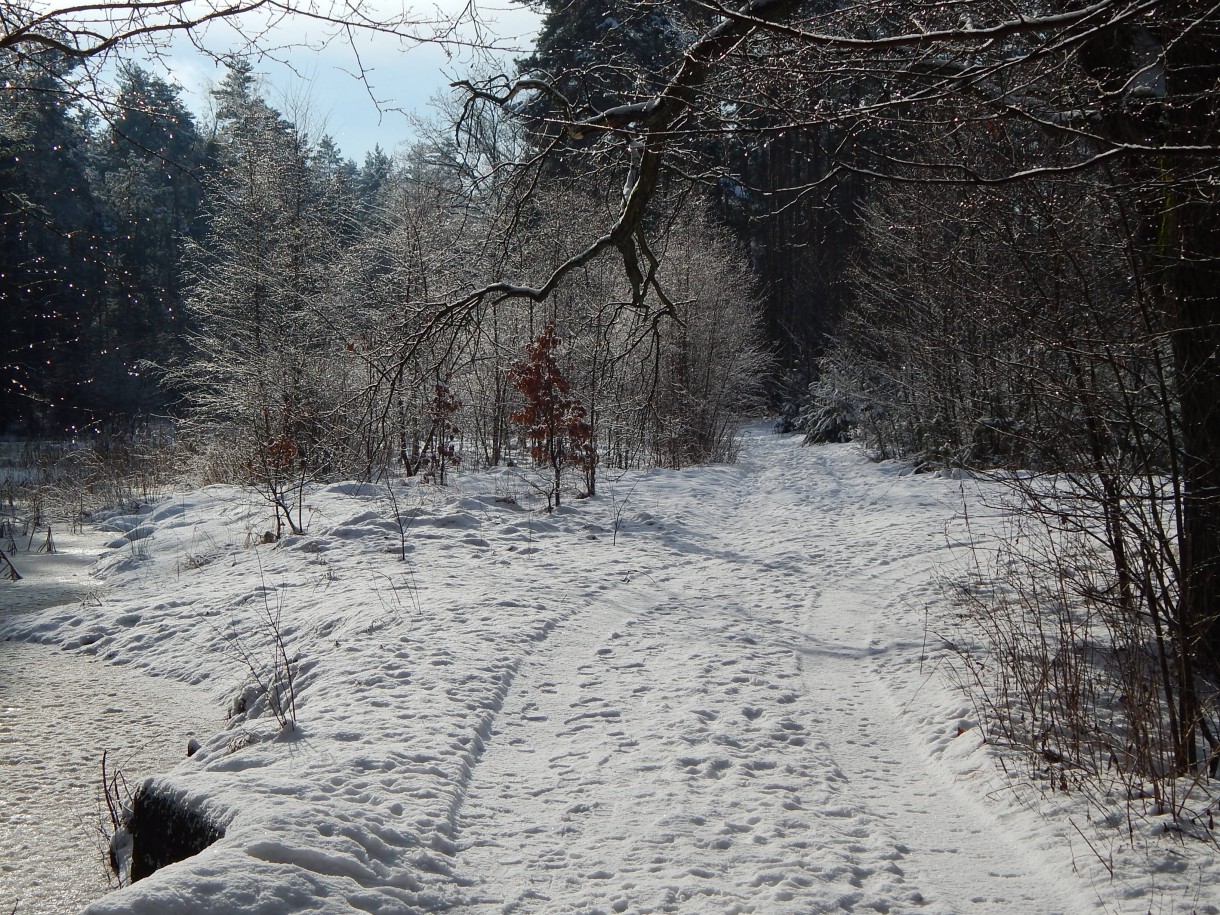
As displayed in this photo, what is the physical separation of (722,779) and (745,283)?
22.7m

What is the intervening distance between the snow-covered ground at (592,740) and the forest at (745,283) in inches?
27.9

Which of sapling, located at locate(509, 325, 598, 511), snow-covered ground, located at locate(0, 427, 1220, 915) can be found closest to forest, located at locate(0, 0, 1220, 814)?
sapling, located at locate(509, 325, 598, 511)

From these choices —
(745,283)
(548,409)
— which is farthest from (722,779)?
(745,283)

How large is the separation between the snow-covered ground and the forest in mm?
710

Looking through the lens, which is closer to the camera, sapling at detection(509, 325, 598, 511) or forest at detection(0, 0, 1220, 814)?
forest at detection(0, 0, 1220, 814)

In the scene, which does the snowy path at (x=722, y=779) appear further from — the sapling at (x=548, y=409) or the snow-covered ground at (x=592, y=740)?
the sapling at (x=548, y=409)

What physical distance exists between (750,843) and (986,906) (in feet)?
2.85

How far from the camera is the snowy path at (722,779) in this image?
3.13 m

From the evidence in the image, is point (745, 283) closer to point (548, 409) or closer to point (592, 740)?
point (548, 409)

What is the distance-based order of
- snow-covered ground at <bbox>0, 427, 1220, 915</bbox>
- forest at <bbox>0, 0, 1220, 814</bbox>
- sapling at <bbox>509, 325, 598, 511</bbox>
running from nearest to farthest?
snow-covered ground at <bbox>0, 427, 1220, 915</bbox> → forest at <bbox>0, 0, 1220, 814</bbox> → sapling at <bbox>509, 325, 598, 511</bbox>

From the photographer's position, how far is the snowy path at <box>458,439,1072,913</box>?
123 inches

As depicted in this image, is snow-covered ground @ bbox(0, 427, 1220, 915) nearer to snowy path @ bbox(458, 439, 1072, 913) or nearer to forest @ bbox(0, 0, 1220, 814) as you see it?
Result: snowy path @ bbox(458, 439, 1072, 913)

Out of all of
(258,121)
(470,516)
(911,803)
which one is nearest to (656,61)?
(470,516)

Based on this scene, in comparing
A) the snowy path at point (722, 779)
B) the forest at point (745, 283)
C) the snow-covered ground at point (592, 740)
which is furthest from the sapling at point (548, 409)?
the snowy path at point (722, 779)
